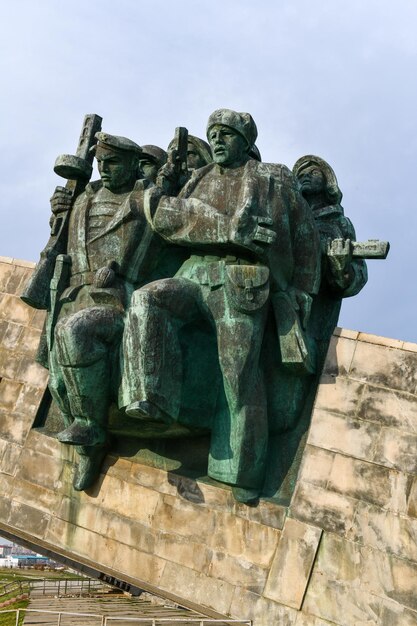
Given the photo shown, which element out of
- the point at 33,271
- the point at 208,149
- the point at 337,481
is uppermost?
the point at 208,149

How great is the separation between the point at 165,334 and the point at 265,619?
251 cm

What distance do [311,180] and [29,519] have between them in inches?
175

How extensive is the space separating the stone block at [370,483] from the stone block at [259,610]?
1.07 metres

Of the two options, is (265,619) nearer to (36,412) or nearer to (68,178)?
(36,412)

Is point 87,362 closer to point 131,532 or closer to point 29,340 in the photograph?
point 131,532

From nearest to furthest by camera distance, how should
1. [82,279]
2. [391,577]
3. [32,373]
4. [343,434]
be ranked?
1. [391,577]
2. [343,434]
3. [82,279]
4. [32,373]

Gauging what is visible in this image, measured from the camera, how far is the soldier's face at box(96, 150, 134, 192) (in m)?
8.66

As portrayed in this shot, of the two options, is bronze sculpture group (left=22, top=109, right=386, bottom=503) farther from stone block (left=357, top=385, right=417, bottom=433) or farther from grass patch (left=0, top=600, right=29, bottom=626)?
grass patch (left=0, top=600, right=29, bottom=626)

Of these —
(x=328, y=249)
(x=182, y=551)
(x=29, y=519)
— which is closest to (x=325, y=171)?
(x=328, y=249)

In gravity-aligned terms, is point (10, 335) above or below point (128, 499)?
above

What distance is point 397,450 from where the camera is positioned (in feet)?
23.8

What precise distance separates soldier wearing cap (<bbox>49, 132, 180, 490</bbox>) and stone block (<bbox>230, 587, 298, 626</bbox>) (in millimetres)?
1897

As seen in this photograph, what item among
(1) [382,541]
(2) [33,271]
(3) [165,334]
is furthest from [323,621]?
(2) [33,271]

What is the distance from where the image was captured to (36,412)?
9164 millimetres
